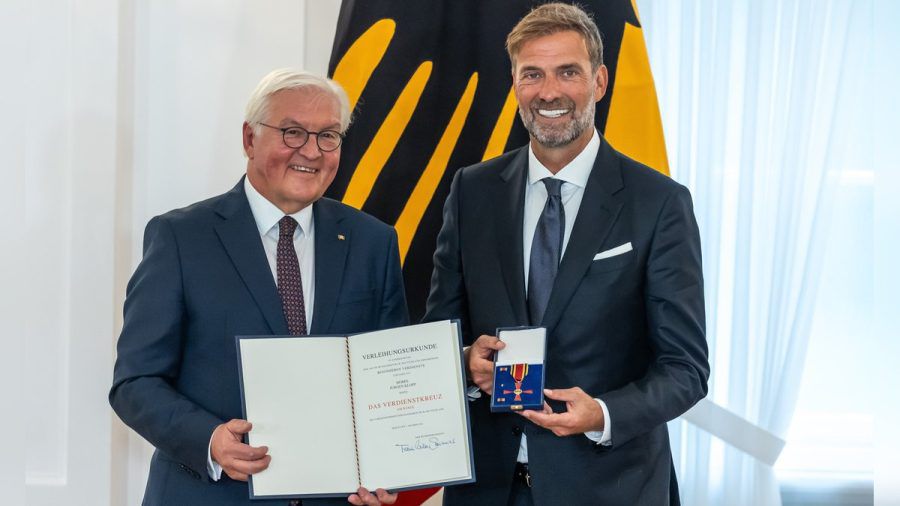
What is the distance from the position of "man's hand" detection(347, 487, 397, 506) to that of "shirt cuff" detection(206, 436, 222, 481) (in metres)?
0.29

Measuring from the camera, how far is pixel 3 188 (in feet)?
6.51

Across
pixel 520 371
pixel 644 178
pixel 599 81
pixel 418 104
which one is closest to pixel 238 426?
pixel 520 371

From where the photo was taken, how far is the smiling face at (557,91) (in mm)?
2410

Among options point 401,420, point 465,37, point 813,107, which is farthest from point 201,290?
point 813,107

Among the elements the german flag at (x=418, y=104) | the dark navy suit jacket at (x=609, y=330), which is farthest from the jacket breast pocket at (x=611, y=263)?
the german flag at (x=418, y=104)

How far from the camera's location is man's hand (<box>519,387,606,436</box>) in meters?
2.12

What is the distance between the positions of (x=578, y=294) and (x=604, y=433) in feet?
1.08

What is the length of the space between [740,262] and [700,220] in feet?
0.73

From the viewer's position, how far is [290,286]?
224 centimetres

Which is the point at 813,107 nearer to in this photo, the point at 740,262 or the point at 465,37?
the point at 740,262

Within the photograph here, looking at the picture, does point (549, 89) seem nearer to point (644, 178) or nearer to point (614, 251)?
point (644, 178)

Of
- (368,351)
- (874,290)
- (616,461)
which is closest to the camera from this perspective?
(368,351)
